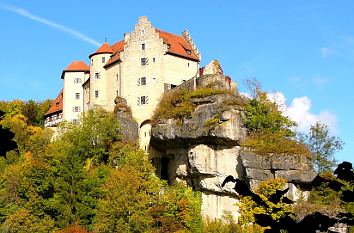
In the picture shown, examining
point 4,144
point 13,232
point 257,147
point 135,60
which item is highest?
point 135,60

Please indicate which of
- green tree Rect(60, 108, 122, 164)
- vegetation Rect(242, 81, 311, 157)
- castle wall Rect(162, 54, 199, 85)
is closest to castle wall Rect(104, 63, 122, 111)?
green tree Rect(60, 108, 122, 164)

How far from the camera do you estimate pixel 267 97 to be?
160ft

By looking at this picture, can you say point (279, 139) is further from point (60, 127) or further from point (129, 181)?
point (60, 127)

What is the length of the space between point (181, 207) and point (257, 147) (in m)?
7.34

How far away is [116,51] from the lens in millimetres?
59156

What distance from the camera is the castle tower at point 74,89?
2466 inches

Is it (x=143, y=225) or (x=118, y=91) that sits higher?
(x=118, y=91)

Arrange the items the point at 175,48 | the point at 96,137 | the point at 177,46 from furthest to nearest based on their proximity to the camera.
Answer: the point at 177,46 < the point at 175,48 < the point at 96,137

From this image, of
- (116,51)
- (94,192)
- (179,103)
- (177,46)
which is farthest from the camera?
(116,51)

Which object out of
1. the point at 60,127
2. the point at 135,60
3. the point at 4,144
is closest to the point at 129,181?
the point at 135,60

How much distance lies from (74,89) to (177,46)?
1382 cm

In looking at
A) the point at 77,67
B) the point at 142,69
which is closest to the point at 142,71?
the point at 142,69

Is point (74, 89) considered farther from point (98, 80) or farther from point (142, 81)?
point (142, 81)

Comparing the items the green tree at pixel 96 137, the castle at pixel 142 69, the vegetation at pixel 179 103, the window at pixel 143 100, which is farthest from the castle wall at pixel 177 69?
the green tree at pixel 96 137
